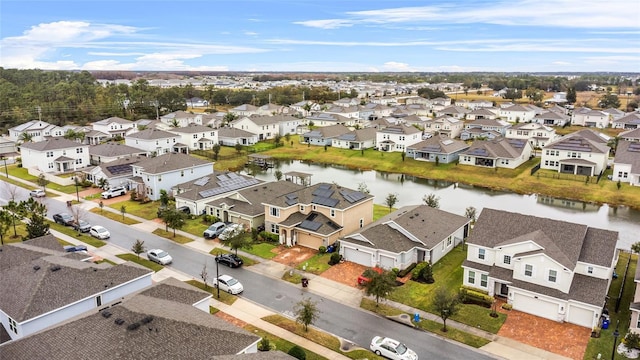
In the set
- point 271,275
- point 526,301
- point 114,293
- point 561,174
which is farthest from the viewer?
point 561,174

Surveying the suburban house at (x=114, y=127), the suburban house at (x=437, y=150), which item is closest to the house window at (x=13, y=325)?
the suburban house at (x=437, y=150)

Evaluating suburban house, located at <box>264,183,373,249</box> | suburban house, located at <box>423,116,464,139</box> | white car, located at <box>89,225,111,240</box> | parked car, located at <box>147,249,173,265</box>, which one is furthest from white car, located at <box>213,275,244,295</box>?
suburban house, located at <box>423,116,464,139</box>

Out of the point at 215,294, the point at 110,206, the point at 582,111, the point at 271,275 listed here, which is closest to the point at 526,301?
the point at 271,275

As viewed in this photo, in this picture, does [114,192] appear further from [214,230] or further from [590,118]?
[590,118]

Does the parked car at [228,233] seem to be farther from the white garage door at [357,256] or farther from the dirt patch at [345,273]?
the white garage door at [357,256]

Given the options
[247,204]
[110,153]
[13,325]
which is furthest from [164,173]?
[13,325]

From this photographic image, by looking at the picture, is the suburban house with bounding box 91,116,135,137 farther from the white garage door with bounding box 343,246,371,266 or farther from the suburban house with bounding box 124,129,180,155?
the white garage door with bounding box 343,246,371,266

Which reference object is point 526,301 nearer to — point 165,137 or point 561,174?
point 561,174
